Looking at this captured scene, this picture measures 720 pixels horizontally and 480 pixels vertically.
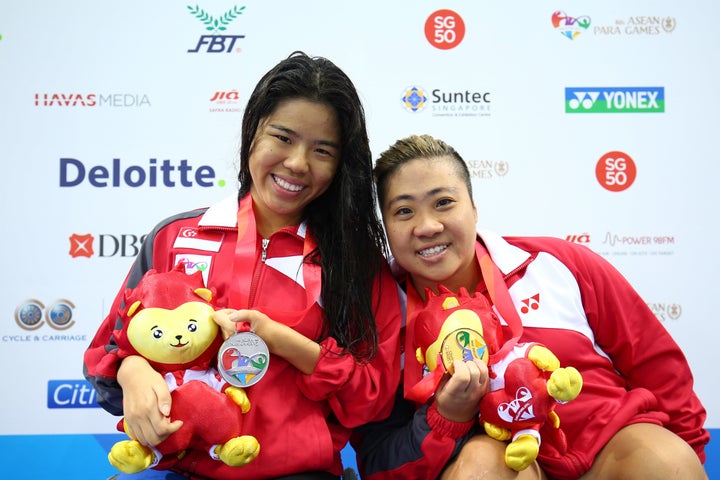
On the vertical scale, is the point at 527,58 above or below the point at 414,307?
above

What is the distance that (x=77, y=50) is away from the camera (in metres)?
2.66

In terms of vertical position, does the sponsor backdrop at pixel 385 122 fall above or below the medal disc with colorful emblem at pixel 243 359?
above

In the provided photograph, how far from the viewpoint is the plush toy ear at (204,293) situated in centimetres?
127

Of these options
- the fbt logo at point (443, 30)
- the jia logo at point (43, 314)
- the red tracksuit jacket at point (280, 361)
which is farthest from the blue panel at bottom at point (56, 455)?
the fbt logo at point (443, 30)

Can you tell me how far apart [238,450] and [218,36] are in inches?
79.7

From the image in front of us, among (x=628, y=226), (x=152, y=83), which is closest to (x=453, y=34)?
(x=628, y=226)

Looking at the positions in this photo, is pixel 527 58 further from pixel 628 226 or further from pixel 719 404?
pixel 719 404

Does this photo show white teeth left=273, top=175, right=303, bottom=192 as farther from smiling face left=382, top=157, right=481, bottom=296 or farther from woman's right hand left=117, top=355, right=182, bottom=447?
woman's right hand left=117, top=355, right=182, bottom=447

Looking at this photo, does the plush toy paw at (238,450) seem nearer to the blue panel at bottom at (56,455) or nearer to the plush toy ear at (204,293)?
the plush toy ear at (204,293)

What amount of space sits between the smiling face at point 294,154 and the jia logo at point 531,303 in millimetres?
576

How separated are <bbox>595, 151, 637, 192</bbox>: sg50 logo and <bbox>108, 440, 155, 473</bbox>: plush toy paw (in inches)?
87.3

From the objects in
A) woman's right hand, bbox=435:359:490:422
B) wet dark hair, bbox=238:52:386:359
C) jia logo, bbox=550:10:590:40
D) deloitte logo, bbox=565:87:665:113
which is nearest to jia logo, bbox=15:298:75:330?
wet dark hair, bbox=238:52:386:359

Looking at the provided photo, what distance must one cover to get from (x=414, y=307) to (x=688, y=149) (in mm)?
1856

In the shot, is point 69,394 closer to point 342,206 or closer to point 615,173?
point 342,206
